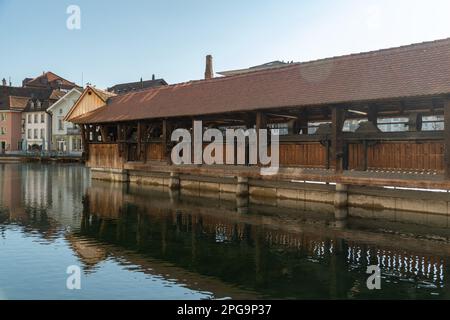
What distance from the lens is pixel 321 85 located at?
1814 centimetres

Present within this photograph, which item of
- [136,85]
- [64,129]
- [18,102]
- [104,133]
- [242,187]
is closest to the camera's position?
[242,187]

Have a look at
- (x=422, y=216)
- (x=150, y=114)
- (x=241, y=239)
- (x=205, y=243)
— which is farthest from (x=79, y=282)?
(x=150, y=114)

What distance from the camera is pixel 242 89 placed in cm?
2175

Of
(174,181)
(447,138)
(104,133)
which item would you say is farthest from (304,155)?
(104,133)

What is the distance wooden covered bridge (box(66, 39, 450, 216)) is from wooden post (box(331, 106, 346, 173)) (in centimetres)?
4

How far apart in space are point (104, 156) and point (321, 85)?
1681 centimetres

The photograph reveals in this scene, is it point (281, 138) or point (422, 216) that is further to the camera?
point (281, 138)

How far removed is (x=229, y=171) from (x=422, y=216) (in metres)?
8.90

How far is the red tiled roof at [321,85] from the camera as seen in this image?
1532 centimetres

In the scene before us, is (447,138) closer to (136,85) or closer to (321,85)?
(321,85)

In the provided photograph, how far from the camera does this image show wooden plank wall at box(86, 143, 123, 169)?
93.5ft

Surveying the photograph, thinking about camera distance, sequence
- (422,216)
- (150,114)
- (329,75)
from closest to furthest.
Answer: (422,216)
(329,75)
(150,114)

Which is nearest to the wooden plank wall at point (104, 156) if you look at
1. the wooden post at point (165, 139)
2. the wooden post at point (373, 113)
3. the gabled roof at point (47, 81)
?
the wooden post at point (165, 139)
